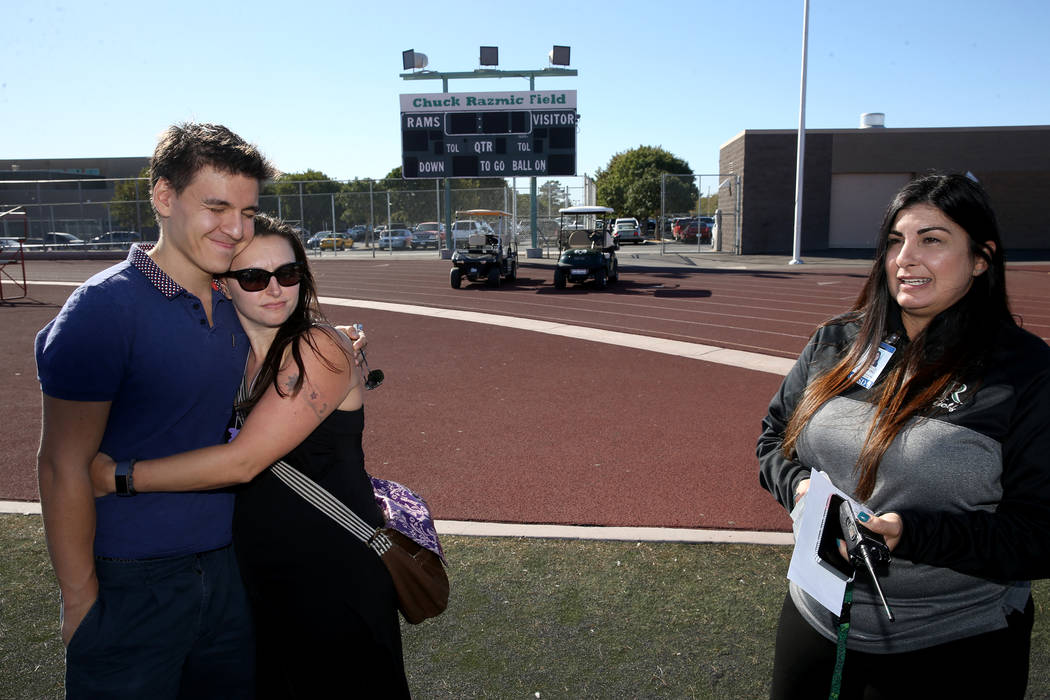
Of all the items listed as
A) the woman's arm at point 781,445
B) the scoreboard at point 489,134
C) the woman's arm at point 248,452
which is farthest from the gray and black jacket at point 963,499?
the scoreboard at point 489,134

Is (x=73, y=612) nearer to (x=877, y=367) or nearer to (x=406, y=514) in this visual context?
(x=406, y=514)

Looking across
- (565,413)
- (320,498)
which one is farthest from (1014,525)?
(565,413)

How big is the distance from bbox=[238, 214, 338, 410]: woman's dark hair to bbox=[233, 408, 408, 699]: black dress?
161mm

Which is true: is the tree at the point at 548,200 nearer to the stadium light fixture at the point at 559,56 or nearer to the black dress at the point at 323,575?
the stadium light fixture at the point at 559,56

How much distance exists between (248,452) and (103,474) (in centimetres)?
34

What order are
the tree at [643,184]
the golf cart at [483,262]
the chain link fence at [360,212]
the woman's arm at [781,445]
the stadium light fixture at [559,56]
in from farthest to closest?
the tree at [643,184] < the chain link fence at [360,212] < the stadium light fixture at [559,56] < the golf cart at [483,262] < the woman's arm at [781,445]

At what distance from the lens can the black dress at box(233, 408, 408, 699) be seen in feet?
5.84

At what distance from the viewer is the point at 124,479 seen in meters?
1.68

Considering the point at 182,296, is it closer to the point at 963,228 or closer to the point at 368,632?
the point at 368,632

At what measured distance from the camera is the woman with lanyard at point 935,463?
68.1 inches

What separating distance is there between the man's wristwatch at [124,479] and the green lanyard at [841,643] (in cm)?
165

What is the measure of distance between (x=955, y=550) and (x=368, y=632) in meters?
1.40

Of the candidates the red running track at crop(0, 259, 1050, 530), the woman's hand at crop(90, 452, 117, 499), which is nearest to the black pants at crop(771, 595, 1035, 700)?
the woman's hand at crop(90, 452, 117, 499)

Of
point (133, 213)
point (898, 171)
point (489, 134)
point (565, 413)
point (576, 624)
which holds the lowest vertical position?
point (576, 624)
